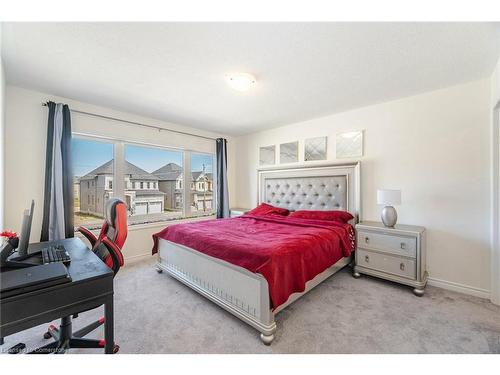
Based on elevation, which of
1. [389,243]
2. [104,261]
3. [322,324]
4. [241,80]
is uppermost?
[241,80]

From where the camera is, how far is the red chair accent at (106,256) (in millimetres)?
1497

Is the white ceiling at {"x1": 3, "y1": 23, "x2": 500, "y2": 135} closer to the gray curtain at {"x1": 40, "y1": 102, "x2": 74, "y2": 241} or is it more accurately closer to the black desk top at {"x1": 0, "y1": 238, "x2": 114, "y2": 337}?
the gray curtain at {"x1": 40, "y1": 102, "x2": 74, "y2": 241}

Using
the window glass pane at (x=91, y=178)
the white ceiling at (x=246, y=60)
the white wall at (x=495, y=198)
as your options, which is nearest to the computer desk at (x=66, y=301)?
the white ceiling at (x=246, y=60)

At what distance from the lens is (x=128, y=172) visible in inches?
141

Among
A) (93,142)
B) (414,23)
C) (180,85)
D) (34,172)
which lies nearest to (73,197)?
(34,172)

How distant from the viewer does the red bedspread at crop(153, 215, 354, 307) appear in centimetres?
178

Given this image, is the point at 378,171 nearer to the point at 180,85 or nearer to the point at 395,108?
the point at 395,108

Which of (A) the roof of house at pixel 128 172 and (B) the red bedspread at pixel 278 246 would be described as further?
(A) the roof of house at pixel 128 172

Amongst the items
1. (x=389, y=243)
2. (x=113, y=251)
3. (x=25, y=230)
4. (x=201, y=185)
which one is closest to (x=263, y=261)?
(x=113, y=251)

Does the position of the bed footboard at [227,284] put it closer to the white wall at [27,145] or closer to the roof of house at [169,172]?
the roof of house at [169,172]

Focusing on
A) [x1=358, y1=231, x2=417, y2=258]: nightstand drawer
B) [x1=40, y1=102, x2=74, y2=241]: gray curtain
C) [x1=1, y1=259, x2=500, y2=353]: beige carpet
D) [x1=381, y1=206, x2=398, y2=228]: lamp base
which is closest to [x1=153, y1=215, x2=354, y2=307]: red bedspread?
[x1=358, y1=231, x2=417, y2=258]: nightstand drawer

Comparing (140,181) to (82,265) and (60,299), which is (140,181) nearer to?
(82,265)

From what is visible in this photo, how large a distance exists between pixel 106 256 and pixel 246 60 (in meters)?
2.05

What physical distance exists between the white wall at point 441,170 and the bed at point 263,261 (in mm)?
471
